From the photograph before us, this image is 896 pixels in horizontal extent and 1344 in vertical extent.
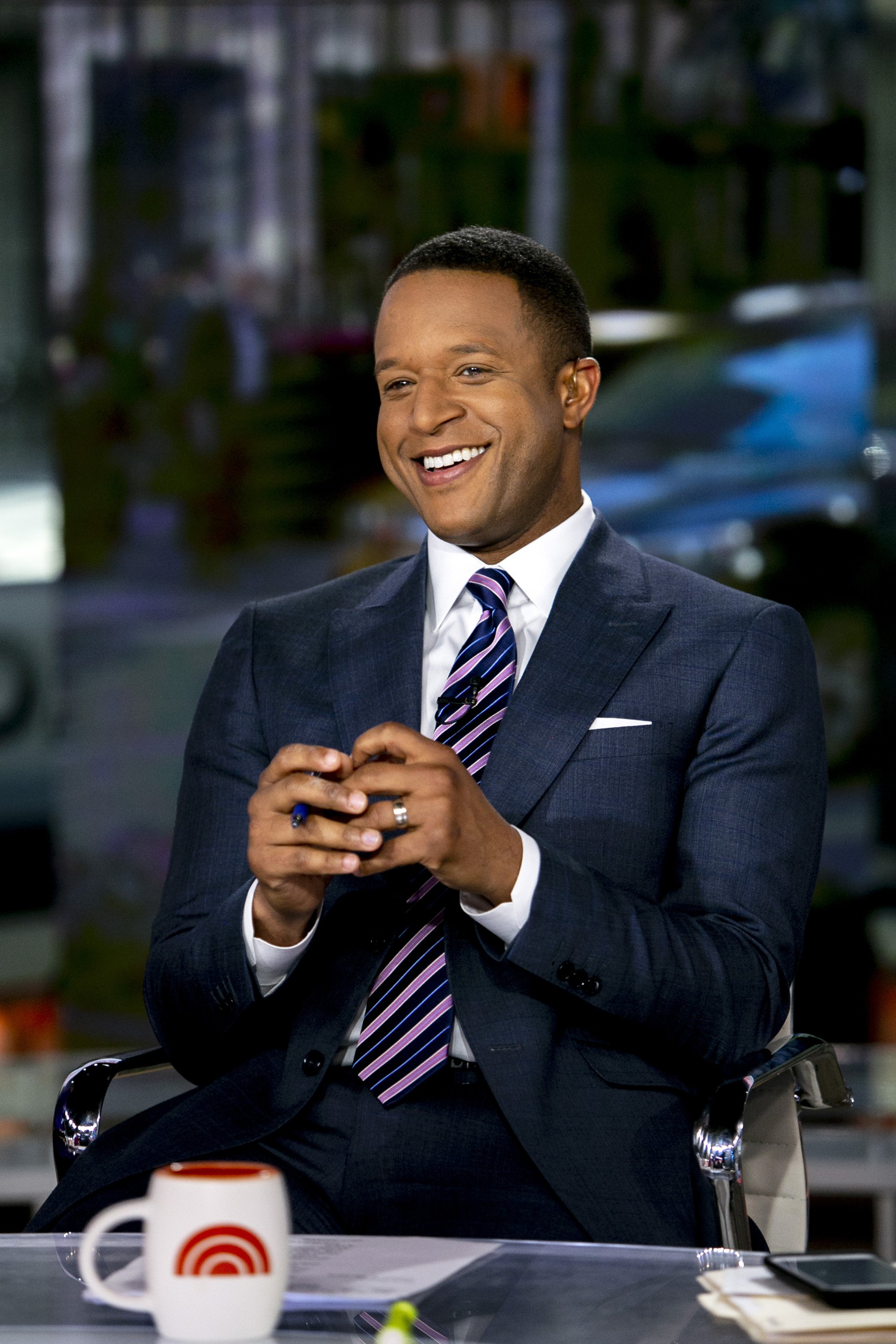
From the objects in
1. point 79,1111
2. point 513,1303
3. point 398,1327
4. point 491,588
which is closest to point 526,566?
point 491,588

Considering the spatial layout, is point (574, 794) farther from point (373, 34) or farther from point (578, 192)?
point (373, 34)

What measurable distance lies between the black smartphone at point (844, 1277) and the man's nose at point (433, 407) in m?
0.99

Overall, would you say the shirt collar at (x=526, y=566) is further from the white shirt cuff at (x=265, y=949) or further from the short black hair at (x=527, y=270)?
the white shirt cuff at (x=265, y=949)

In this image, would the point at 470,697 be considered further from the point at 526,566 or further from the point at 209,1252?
the point at 209,1252

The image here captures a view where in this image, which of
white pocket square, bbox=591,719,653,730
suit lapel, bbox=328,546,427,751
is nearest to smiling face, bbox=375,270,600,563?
suit lapel, bbox=328,546,427,751

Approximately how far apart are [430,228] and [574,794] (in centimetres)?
294

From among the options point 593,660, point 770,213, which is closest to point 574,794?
point 593,660

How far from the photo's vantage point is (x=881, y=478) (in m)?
4.36

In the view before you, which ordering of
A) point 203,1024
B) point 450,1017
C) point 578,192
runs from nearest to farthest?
point 450,1017 → point 203,1024 → point 578,192

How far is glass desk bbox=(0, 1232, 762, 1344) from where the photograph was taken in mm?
1076

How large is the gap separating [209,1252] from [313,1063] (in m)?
0.67

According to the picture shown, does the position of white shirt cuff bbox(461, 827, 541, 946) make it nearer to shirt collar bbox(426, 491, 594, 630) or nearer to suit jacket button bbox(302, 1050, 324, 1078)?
suit jacket button bbox(302, 1050, 324, 1078)

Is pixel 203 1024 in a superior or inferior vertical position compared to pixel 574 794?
inferior

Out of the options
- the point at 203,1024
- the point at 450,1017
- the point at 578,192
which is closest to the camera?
the point at 450,1017
